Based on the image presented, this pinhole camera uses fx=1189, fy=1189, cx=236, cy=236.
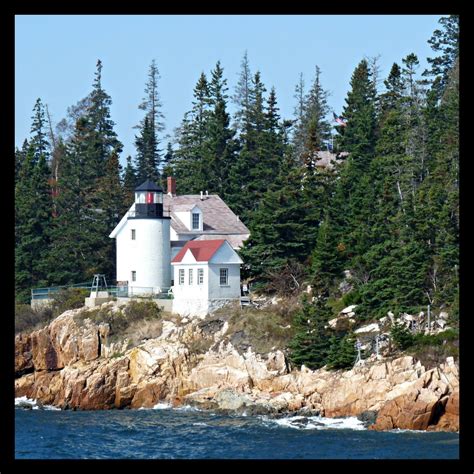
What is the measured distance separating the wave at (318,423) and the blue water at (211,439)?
28mm

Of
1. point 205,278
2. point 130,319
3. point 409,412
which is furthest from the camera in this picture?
point 130,319

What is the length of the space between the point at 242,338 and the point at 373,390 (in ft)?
21.7

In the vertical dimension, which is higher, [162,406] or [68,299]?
[68,299]

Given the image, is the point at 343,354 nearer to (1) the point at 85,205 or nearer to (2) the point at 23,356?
(2) the point at 23,356

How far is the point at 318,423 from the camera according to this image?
1357 inches

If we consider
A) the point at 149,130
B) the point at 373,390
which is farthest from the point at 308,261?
the point at 149,130

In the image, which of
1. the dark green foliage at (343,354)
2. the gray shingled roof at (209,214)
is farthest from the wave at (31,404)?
the gray shingled roof at (209,214)

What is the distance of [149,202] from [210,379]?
33.4 ft

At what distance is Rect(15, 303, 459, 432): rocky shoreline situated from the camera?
33.6 metres

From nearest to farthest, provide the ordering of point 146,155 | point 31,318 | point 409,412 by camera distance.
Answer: point 409,412, point 31,318, point 146,155

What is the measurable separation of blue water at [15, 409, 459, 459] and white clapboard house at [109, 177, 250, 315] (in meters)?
6.62

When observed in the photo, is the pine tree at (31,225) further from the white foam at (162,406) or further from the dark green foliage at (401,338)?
the dark green foliage at (401,338)

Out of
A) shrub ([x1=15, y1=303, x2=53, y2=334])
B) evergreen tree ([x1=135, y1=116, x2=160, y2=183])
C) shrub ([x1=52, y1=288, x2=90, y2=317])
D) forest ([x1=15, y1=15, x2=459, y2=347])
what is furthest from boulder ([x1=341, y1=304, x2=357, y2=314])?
evergreen tree ([x1=135, y1=116, x2=160, y2=183])

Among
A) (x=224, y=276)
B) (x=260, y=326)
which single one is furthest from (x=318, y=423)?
(x=224, y=276)
